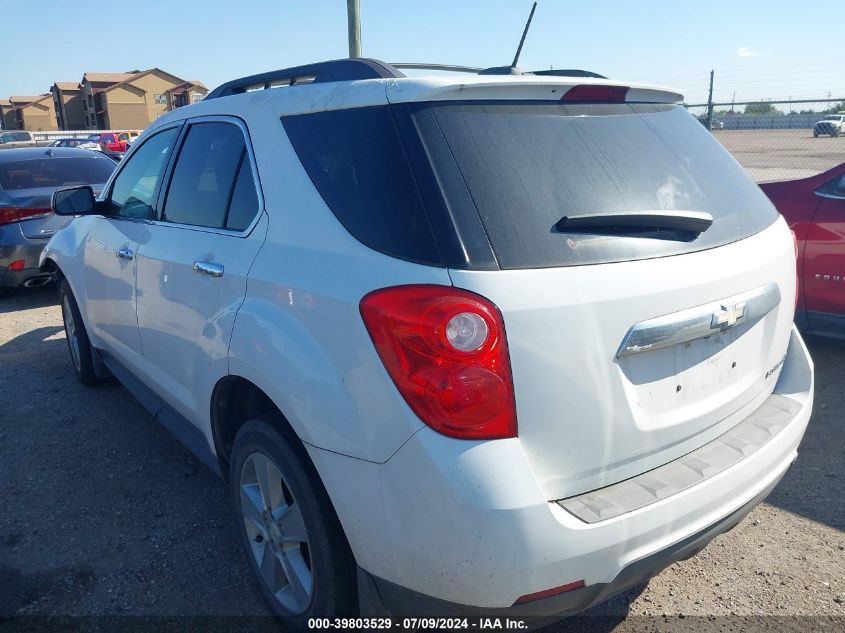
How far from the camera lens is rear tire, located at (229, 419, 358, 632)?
2.10 meters

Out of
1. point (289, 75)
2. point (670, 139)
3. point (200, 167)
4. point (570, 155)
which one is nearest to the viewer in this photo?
point (570, 155)

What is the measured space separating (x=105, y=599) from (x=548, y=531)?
1888 mm

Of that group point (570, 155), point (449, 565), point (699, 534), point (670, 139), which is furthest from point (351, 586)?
point (670, 139)

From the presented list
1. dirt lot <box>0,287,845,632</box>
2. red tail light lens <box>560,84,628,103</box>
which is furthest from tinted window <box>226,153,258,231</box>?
dirt lot <box>0,287,845,632</box>

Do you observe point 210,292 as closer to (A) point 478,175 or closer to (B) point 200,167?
(B) point 200,167

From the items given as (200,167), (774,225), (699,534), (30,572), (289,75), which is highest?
(289,75)

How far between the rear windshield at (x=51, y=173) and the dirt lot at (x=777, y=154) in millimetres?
12174

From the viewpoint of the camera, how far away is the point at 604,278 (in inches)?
73.5

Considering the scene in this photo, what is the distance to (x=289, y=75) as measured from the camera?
9.16 feet

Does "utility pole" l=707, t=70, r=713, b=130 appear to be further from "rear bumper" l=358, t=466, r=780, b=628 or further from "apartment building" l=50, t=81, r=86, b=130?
"apartment building" l=50, t=81, r=86, b=130

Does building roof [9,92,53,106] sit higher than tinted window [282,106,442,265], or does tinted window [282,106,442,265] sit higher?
building roof [9,92,53,106]

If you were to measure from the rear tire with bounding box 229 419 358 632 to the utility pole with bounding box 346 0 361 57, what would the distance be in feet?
16.4

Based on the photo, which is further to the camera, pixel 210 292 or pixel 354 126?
pixel 210 292

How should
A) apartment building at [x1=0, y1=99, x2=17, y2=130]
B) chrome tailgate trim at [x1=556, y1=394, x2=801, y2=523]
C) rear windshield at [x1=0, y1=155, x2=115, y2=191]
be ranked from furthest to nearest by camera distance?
apartment building at [x1=0, y1=99, x2=17, y2=130], rear windshield at [x1=0, y1=155, x2=115, y2=191], chrome tailgate trim at [x1=556, y1=394, x2=801, y2=523]
